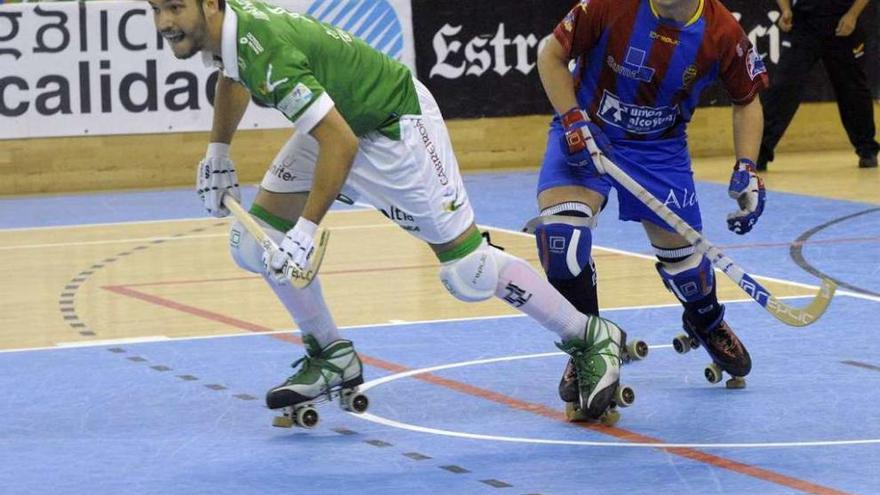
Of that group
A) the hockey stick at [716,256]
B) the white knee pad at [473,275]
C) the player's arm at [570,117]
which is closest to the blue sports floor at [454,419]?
the hockey stick at [716,256]

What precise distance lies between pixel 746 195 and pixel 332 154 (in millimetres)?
1750

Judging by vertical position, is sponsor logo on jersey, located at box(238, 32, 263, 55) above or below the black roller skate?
above

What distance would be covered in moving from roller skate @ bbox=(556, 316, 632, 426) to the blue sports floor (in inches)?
2.6

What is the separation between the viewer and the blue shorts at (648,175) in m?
6.21

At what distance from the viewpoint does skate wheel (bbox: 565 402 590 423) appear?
586cm

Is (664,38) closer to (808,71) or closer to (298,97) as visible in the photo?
(298,97)

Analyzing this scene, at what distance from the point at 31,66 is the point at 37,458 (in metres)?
8.57

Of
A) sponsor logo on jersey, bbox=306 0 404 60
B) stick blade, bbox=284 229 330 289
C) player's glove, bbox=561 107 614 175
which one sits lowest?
sponsor logo on jersey, bbox=306 0 404 60

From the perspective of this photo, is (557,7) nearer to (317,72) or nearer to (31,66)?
(31,66)

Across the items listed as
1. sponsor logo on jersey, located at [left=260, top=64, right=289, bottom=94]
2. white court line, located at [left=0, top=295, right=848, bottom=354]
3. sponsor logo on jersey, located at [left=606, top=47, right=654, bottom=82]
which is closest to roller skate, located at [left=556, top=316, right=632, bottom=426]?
sponsor logo on jersey, located at [left=606, top=47, right=654, bottom=82]

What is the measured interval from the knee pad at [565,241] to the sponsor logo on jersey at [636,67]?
484 mm

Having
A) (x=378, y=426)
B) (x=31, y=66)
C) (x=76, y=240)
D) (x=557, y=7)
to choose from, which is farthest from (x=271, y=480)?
(x=557, y=7)

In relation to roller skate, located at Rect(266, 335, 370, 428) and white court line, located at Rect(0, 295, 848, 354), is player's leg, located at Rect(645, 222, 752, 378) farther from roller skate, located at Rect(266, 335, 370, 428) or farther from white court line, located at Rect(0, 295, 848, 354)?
white court line, located at Rect(0, 295, 848, 354)

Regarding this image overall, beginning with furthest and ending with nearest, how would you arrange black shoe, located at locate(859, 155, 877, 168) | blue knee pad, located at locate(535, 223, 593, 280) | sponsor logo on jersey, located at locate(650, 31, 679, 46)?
black shoe, located at locate(859, 155, 877, 168), sponsor logo on jersey, located at locate(650, 31, 679, 46), blue knee pad, located at locate(535, 223, 593, 280)
